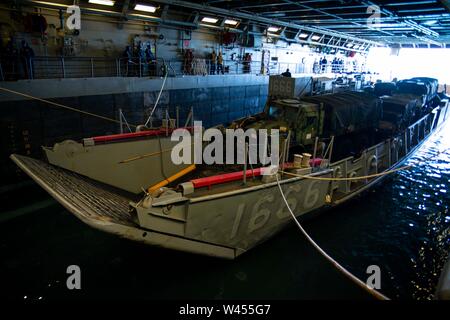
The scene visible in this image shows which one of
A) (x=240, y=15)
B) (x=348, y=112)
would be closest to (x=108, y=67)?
(x=240, y=15)

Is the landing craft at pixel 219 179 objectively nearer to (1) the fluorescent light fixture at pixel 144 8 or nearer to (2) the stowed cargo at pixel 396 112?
(2) the stowed cargo at pixel 396 112

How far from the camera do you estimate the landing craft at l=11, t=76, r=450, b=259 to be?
4.96 metres

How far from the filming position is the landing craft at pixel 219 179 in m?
4.96

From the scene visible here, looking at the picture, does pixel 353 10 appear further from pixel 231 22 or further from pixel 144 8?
pixel 144 8

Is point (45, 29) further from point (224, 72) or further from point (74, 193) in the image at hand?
point (224, 72)

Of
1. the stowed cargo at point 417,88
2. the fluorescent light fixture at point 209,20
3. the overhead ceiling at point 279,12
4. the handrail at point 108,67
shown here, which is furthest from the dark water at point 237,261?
the fluorescent light fixture at point 209,20

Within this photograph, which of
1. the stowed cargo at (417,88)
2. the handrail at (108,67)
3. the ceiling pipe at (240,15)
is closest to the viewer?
the handrail at (108,67)

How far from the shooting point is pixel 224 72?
1698 cm

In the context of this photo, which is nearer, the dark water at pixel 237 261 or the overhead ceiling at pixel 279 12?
the dark water at pixel 237 261

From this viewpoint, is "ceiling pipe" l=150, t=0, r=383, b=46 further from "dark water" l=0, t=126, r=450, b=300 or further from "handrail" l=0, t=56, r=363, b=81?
"dark water" l=0, t=126, r=450, b=300

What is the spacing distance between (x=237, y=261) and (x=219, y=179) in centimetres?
208

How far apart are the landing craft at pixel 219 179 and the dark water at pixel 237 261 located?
0.58 m

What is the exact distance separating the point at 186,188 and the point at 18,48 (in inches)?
343

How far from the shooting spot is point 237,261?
21.5 feet
